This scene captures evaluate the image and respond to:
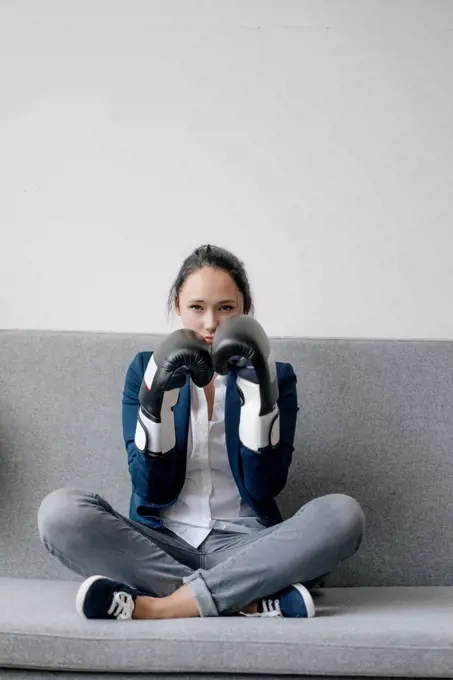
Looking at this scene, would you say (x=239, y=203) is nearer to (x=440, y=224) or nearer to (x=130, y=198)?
(x=130, y=198)

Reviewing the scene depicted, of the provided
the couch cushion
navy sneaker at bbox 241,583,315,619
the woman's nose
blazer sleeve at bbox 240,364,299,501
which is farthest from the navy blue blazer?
the couch cushion

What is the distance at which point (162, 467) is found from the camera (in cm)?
191

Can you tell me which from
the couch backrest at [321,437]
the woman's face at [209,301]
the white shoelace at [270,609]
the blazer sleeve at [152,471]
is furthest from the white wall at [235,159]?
the white shoelace at [270,609]

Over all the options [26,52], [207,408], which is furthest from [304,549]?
[26,52]

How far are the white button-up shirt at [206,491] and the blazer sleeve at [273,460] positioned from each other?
0.25ft

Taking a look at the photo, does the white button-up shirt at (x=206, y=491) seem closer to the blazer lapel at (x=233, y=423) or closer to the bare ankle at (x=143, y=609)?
the blazer lapel at (x=233, y=423)

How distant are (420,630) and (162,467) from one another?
639 millimetres

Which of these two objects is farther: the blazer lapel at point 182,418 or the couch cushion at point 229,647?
the blazer lapel at point 182,418

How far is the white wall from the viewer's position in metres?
2.46

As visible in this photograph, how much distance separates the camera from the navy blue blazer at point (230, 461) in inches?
75.2

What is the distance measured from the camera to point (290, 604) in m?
1.66

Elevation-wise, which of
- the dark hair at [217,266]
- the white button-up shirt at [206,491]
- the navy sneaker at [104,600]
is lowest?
the navy sneaker at [104,600]

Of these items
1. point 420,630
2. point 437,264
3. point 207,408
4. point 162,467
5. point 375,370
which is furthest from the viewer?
point 437,264

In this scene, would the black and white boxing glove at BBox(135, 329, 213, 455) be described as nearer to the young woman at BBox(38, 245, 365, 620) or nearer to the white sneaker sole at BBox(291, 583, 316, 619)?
the young woman at BBox(38, 245, 365, 620)
